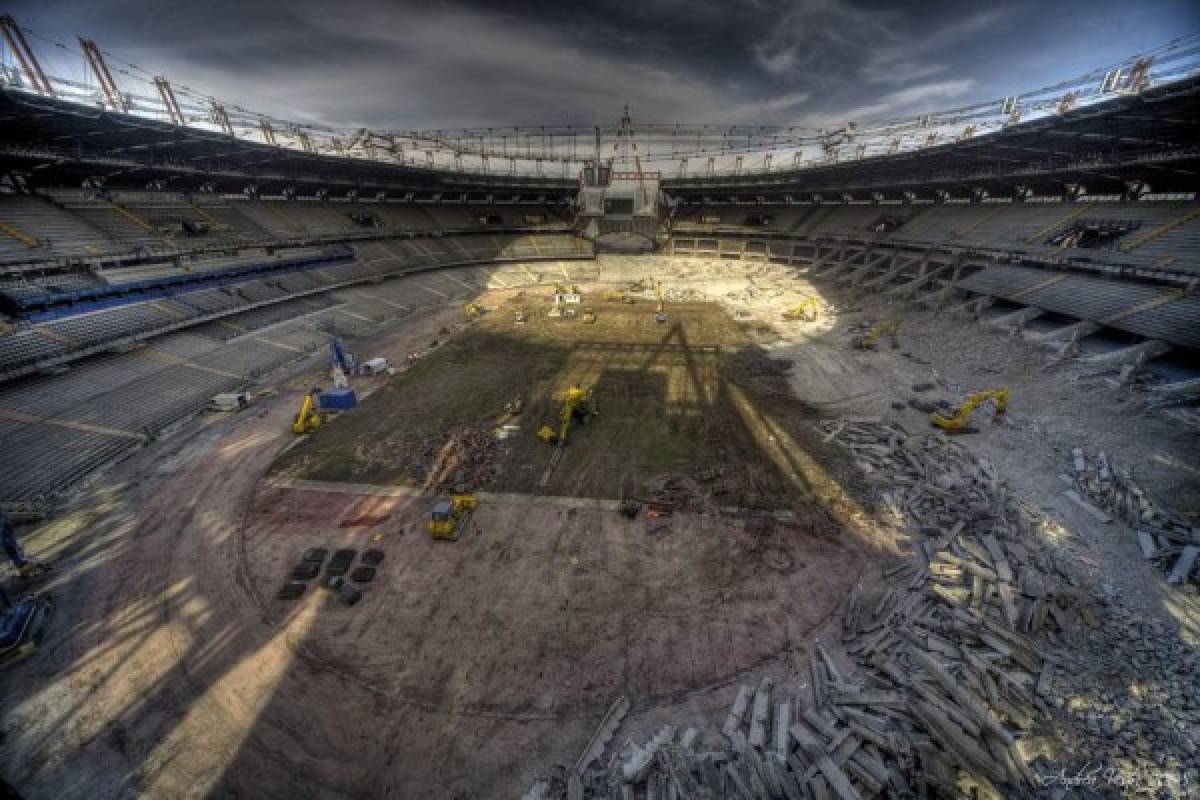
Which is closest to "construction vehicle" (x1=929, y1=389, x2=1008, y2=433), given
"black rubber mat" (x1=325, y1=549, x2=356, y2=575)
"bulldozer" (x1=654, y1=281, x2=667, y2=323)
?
"bulldozer" (x1=654, y1=281, x2=667, y2=323)

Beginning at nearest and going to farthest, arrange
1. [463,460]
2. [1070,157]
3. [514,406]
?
[463,460], [514,406], [1070,157]

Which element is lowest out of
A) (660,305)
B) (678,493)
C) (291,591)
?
(678,493)

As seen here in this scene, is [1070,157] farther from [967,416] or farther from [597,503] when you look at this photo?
[597,503]

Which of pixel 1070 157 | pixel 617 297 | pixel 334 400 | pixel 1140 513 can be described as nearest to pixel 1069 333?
pixel 1140 513

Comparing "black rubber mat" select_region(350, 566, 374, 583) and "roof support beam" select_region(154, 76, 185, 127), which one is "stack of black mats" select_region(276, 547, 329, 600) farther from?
"roof support beam" select_region(154, 76, 185, 127)

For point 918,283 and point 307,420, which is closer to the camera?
point 307,420

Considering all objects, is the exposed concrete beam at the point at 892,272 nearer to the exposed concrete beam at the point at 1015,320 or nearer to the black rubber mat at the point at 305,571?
the exposed concrete beam at the point at 1015,320

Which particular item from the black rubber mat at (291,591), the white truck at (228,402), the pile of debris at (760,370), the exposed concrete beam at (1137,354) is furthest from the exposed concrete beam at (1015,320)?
the white truck at (228,402)
